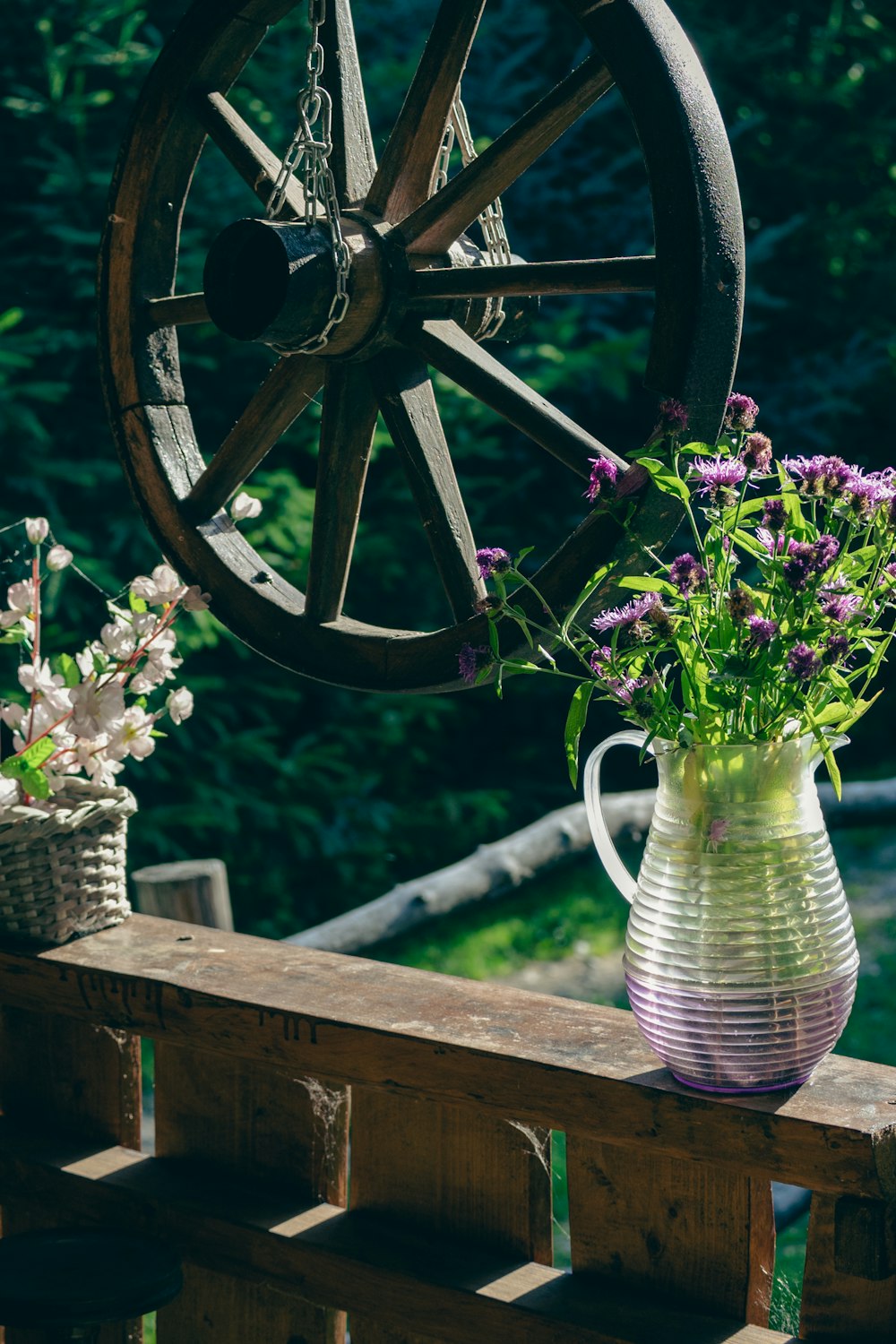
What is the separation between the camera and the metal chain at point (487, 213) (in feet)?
5.05

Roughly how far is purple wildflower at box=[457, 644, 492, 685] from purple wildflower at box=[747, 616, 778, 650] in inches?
10.6

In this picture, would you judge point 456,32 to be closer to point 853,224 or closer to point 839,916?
point 839,916

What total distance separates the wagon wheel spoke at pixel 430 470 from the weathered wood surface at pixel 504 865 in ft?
6.54

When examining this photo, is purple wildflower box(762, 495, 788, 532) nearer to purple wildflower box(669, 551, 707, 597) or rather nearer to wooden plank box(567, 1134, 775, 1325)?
purple wildflower box(669, 551, 707, 597)

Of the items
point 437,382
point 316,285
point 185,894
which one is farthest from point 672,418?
point 437,382

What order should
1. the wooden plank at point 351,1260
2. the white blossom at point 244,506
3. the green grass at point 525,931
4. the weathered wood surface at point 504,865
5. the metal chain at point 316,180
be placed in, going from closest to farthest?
1. the wooden plank at point 351,1260
2. the metal chain at point 316,180
3. the white blossom at point 244,506
4. the weathered wood surface at point 504,865
5. the green grass at point 525,931

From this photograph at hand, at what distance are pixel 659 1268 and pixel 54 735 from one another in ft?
3.05

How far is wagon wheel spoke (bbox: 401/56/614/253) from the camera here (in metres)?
1.41

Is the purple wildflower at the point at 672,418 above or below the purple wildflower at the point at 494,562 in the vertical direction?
above

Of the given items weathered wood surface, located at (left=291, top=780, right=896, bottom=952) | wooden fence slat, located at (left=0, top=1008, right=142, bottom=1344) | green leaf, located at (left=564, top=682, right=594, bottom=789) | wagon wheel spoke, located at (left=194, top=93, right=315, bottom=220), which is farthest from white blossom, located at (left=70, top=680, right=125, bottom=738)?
weathered wood surface, located at (left=291, top=780, right=896, bottom=952)

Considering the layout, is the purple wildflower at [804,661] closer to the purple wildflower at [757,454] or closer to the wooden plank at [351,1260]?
the purple wildflower at [757,454]

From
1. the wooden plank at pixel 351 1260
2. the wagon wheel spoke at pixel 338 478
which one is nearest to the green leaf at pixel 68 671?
the wagon wheel spoke at pixel 338 478

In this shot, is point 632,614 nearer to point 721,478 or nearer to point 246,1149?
point 721,478

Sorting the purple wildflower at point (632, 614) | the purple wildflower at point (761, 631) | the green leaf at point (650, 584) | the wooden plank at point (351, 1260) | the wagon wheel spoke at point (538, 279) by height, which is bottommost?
the wooden plank at point (351, 1260)
